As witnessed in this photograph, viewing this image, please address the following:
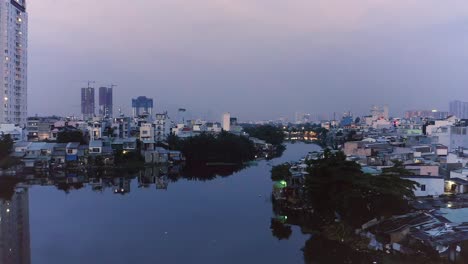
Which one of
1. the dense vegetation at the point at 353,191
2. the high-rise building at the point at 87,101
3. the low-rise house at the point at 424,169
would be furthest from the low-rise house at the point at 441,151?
the high-rise building at the point at 87,101

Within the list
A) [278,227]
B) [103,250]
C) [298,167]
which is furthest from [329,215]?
[103,250]

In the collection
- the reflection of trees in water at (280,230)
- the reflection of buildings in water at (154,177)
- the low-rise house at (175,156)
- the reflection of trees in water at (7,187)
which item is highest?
the low-rise house at (175,156)

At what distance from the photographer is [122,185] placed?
1193cm

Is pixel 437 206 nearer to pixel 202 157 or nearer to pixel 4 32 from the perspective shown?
pixel 202 157

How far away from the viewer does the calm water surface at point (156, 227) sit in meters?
5.99

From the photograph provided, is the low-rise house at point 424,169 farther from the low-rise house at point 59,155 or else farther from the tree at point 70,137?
the tree at point 70,137

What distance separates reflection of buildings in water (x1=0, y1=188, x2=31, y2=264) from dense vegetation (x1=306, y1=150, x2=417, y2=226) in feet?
15.1

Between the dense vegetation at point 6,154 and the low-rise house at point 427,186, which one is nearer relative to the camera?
the low-rise house at point 427,186

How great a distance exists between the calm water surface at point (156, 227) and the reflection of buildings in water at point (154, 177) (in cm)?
88

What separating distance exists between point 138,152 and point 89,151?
1.96 meters

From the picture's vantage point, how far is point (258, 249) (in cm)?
629

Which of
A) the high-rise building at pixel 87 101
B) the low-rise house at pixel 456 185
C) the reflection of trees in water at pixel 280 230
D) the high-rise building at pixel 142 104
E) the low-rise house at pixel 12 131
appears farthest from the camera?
the high-rise building at pixel 87 101

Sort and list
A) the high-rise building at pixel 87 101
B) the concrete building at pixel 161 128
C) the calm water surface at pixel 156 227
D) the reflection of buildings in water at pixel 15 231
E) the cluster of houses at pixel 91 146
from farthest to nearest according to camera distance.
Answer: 1. the high-rise building at pixel 87 101
2. the concrete building at pixel 161 128
3. the cluster of houses at pixel 91 146
4. the calm water surface at pixel 156 227
5. the reflection of buildings in water at pixel 15 231

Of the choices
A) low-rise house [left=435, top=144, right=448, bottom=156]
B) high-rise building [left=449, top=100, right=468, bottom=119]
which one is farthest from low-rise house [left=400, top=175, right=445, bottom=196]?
high-rise building [left=449, top=100, right=468, bottom=119]
